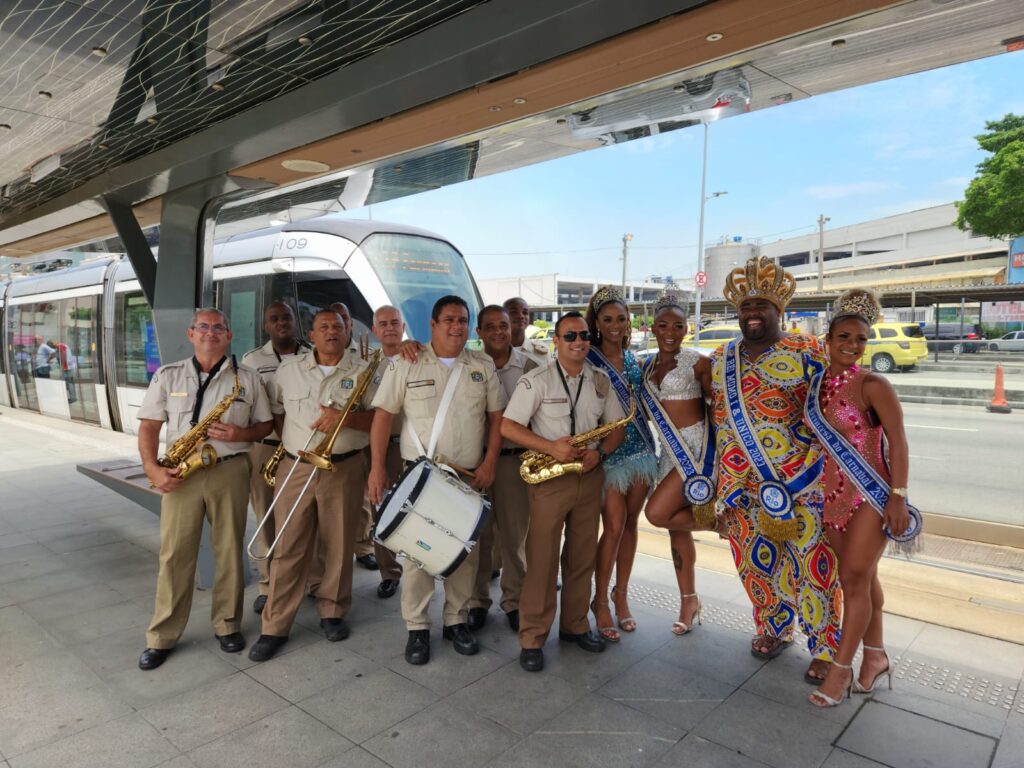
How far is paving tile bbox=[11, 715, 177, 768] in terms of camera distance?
241 cm

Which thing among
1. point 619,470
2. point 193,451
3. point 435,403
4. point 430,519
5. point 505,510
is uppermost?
point 435,403

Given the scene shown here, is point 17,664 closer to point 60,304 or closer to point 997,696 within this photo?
point 997,696

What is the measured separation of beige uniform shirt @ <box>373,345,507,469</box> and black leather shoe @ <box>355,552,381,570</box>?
164cm

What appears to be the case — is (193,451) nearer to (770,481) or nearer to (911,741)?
(770,481)

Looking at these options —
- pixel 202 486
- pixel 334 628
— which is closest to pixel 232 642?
pixel 334 628

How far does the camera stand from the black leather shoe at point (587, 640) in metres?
3.26

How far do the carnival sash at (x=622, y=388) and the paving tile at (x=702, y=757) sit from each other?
138 cm

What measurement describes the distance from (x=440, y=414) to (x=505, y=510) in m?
0.76

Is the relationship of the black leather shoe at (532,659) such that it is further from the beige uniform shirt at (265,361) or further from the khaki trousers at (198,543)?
the beige uniform shirt at (265,361)

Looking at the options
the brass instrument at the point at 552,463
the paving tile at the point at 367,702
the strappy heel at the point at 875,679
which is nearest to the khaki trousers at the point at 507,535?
the brass instrument at the point at 552,463

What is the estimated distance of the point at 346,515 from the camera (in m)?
3.51

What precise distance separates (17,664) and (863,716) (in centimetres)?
399

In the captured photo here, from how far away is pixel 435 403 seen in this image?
322 centimetres

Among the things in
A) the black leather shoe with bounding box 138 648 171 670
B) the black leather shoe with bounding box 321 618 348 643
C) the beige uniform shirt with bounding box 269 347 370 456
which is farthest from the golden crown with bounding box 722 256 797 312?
the black leather shoe with bounding box 138 648 171 670
